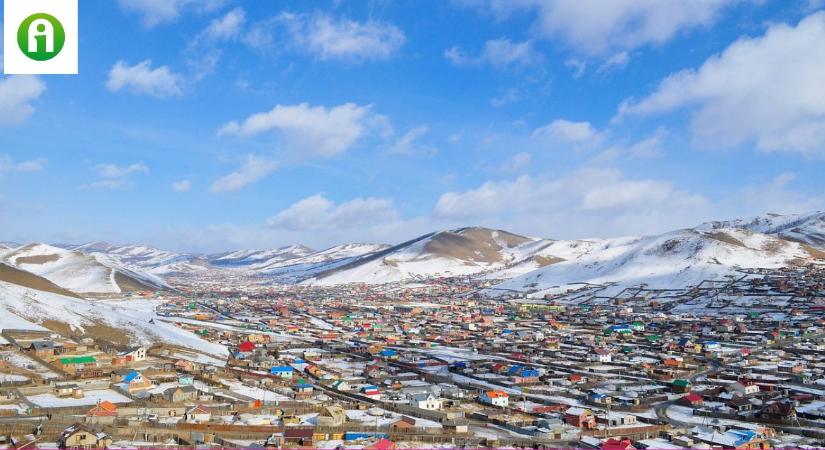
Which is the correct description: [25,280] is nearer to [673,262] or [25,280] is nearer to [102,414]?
[102,414]

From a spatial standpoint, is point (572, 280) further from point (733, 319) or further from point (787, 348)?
point (787, 348)

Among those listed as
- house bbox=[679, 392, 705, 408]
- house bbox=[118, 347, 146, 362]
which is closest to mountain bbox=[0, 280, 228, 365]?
house bbox=[118, 347, 146, 362]

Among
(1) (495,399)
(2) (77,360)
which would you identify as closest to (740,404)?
(1) (495,399)

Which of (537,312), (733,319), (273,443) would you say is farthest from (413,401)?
(537,312)

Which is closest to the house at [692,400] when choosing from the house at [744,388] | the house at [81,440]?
the house at [744,388]

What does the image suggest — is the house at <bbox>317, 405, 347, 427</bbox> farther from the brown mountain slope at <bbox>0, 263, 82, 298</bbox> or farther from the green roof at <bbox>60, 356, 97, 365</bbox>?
the brown mountain slope at <bbox>0, 263, 82, 298</bbox>

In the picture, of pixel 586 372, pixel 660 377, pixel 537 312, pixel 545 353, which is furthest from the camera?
pixel 537 312
